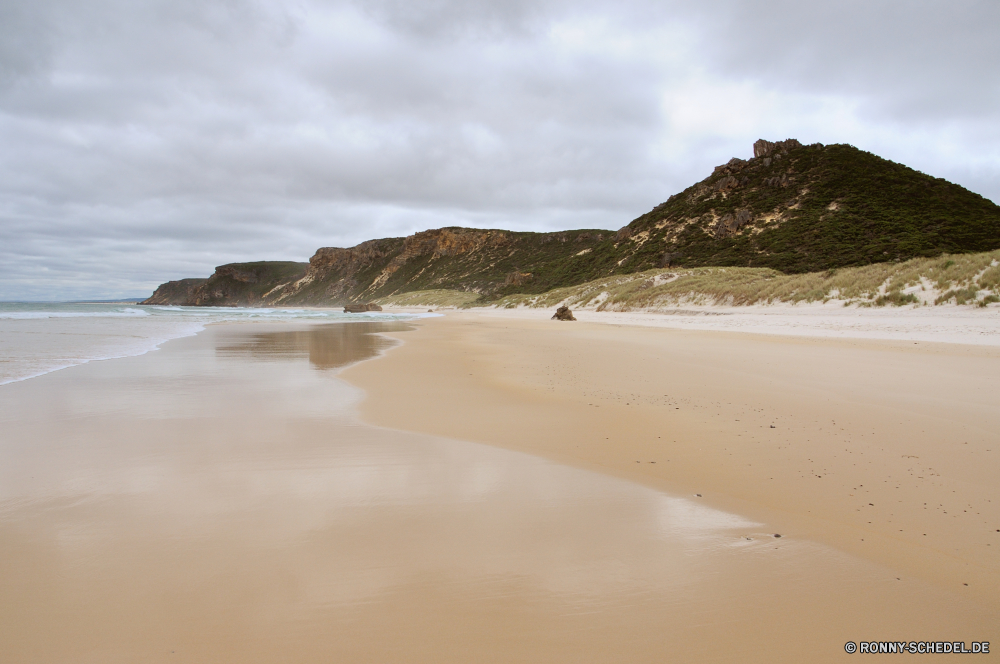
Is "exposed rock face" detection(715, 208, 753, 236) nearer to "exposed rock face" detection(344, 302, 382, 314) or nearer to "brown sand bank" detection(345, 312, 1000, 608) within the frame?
"exposed rock face" detection(344, 302, 382, 314)

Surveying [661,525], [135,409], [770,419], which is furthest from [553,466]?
[135,409]

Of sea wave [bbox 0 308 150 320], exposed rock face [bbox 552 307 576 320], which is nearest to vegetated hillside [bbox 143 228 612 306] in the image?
exposed rock face [bbox 552 307 576 320]

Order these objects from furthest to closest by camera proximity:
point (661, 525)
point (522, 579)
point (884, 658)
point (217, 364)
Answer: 1. point (217, 364)
2. point (661, 525)
3. point (522, 579)
4. point (884, 658)

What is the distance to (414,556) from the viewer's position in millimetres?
2449

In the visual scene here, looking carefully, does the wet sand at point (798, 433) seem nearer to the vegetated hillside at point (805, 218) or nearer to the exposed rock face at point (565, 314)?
the exposed rock face at point (565, 314)

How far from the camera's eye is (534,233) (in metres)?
116

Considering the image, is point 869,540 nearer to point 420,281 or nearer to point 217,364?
point 217,364

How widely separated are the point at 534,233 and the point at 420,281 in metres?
30.2

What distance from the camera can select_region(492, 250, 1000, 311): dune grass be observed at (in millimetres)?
14984

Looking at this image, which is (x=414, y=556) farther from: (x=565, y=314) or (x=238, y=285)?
(x=238, y=285)

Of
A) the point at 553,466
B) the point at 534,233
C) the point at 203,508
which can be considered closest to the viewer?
the point at 203,508

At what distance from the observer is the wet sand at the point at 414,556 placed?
186 centimetres

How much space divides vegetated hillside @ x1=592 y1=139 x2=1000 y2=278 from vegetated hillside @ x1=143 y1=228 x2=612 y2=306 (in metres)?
11.9

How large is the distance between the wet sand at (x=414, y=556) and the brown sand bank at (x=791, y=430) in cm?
7
